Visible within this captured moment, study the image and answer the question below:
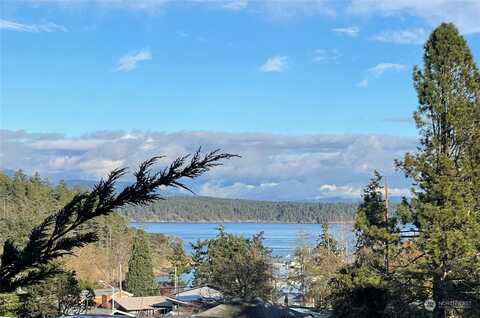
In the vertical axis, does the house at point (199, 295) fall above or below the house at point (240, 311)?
below

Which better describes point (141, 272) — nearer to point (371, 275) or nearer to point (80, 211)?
point (371, 275)

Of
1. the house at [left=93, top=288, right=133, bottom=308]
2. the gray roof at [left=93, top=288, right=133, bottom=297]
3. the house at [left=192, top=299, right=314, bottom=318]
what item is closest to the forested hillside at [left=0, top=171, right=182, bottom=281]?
the gray roof at [left=93, top=288, right=133, bottom=297]

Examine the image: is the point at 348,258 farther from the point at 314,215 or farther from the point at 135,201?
the point at 314,215

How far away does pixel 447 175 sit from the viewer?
16719 millimetres

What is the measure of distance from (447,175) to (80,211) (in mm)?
15565

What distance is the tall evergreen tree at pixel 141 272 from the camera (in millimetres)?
43938

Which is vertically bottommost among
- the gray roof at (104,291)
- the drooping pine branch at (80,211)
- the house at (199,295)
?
the gray roof at (104,291)

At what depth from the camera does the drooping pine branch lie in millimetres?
2408

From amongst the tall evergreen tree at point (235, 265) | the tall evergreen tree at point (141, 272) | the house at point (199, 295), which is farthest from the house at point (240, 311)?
the tall evergreen tree at point (141, 272)

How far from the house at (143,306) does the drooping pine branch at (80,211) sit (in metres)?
34.4

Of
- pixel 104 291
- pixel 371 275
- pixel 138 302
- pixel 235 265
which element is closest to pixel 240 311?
pixel 371 275

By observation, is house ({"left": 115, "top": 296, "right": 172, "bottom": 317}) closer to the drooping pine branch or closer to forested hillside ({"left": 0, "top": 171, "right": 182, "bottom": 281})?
forested hillside ({"left": 0, "top": 171, "right": 182, "bottom": 281})

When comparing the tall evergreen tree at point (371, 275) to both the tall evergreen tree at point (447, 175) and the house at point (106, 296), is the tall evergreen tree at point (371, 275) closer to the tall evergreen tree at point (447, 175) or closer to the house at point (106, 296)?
the tall evergreen tree at point (447, 175)

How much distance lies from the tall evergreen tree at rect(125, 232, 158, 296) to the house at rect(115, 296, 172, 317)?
19.9ft
